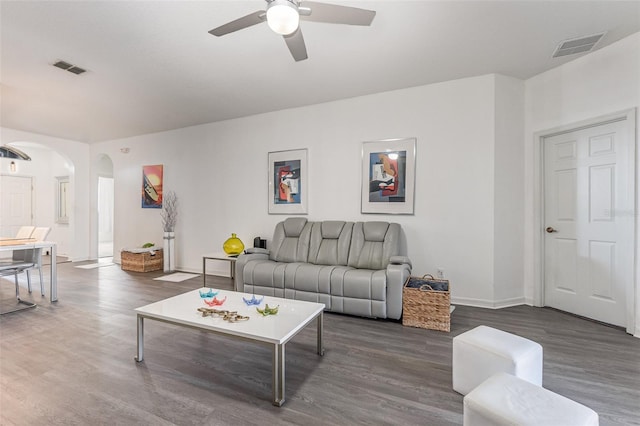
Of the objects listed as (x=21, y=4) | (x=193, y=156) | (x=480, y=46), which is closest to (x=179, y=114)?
(x=193, y=156)

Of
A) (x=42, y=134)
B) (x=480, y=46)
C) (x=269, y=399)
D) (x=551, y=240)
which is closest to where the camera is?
(x=269, y=399)

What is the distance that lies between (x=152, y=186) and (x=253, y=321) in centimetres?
502

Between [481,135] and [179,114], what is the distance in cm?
443

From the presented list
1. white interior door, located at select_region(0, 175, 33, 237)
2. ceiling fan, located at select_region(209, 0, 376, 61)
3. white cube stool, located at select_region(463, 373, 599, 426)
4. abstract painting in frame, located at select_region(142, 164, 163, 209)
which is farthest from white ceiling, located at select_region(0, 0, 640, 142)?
white interior door, located at select_region(0, 175, 33, 237)

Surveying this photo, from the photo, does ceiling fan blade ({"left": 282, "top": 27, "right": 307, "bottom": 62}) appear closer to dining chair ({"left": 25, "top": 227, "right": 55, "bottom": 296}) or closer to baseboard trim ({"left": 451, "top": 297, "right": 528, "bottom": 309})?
baseboard trim ({"left": 451, "top": 297, "right": 528, "bottom": 309})

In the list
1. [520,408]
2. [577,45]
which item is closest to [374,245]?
[520,408]

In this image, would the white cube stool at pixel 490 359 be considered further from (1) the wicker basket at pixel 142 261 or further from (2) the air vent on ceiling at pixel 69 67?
(1) the wicker basket at pixel 142 261

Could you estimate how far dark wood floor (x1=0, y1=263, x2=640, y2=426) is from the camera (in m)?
1.66

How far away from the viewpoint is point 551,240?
11.5 feet

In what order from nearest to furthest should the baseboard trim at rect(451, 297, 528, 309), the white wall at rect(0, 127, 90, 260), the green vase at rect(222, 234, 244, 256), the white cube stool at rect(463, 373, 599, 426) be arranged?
the white cube stool at rect(463, 373, 599, 426), the baseboard trim at rect(451, 297, 528, 309), the green vase at rect(222, 234, 244, 256), the white wall at rect(0, 127, 90, 260)

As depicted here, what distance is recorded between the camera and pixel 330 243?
3912mm

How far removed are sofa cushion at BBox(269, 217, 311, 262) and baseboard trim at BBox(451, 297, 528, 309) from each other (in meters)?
1.98

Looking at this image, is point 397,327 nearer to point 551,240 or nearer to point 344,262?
point 344,262

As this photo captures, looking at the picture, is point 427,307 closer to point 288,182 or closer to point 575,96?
point 288,182
